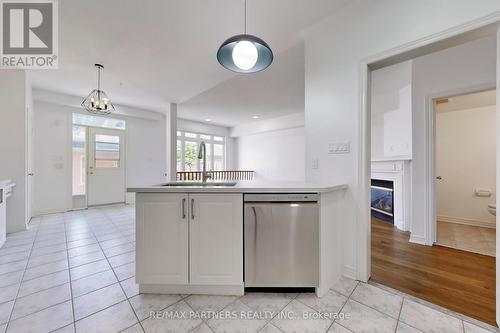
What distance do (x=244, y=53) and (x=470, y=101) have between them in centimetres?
435

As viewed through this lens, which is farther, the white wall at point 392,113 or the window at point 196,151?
the window at point 196,151

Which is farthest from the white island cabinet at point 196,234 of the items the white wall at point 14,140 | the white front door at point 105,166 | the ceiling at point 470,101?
the white front door at point 105,166

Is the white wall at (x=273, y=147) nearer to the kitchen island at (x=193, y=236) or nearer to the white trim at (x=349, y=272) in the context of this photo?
the white trim at (x=349, y=272)

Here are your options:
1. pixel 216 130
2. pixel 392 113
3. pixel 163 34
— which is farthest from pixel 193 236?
pixel 216 130

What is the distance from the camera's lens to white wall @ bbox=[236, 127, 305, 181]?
708 centimetres

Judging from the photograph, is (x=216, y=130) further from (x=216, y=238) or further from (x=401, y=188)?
(x=216, y=238)

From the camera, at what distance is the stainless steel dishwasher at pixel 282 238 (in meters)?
1.63

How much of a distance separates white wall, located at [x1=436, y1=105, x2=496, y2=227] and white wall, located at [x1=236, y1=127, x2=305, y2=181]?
3.60 metres

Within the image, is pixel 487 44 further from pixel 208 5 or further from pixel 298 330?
pixel 298 330

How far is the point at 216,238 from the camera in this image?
1.64m

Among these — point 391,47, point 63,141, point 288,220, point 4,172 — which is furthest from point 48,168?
point 391,47

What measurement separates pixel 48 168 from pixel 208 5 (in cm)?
511

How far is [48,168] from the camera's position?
4539 mm

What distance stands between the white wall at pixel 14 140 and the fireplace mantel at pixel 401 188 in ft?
20.5
